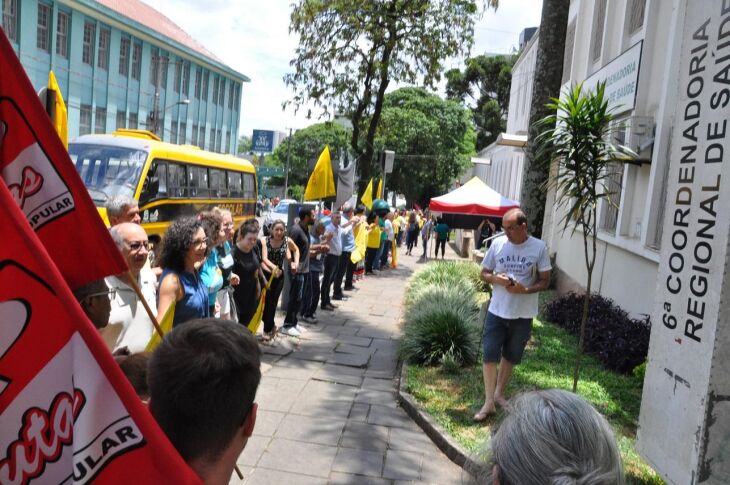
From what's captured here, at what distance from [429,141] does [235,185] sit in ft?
92.2

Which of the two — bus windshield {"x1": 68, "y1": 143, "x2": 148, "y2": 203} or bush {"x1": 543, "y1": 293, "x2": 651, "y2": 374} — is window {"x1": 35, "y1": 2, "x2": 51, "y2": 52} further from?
bush {"x1": 543, "y1": 293, "x2": 651, "y2": 374}

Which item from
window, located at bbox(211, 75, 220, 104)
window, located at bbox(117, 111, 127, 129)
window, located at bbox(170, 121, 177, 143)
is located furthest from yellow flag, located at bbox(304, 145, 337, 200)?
window, located at bbox(211, 75, 220, 104)

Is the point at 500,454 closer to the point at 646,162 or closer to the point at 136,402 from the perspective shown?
the point at 136,402

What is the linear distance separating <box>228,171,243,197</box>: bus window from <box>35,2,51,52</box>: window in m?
12.3

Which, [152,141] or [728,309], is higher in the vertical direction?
[152,141]

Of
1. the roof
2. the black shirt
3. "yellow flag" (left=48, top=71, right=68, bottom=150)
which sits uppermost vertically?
the roof

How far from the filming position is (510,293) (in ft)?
18.4

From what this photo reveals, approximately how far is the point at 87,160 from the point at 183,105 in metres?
25.8

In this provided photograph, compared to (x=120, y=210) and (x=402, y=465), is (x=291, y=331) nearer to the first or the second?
(x=402, y=465)

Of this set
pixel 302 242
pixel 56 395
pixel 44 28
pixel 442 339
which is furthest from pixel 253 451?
pixel 44 28

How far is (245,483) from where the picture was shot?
453cm

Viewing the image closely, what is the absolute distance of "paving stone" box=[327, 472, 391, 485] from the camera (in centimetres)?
466

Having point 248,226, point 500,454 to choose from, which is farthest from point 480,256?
point 500,454

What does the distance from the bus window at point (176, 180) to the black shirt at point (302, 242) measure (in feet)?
26.6
